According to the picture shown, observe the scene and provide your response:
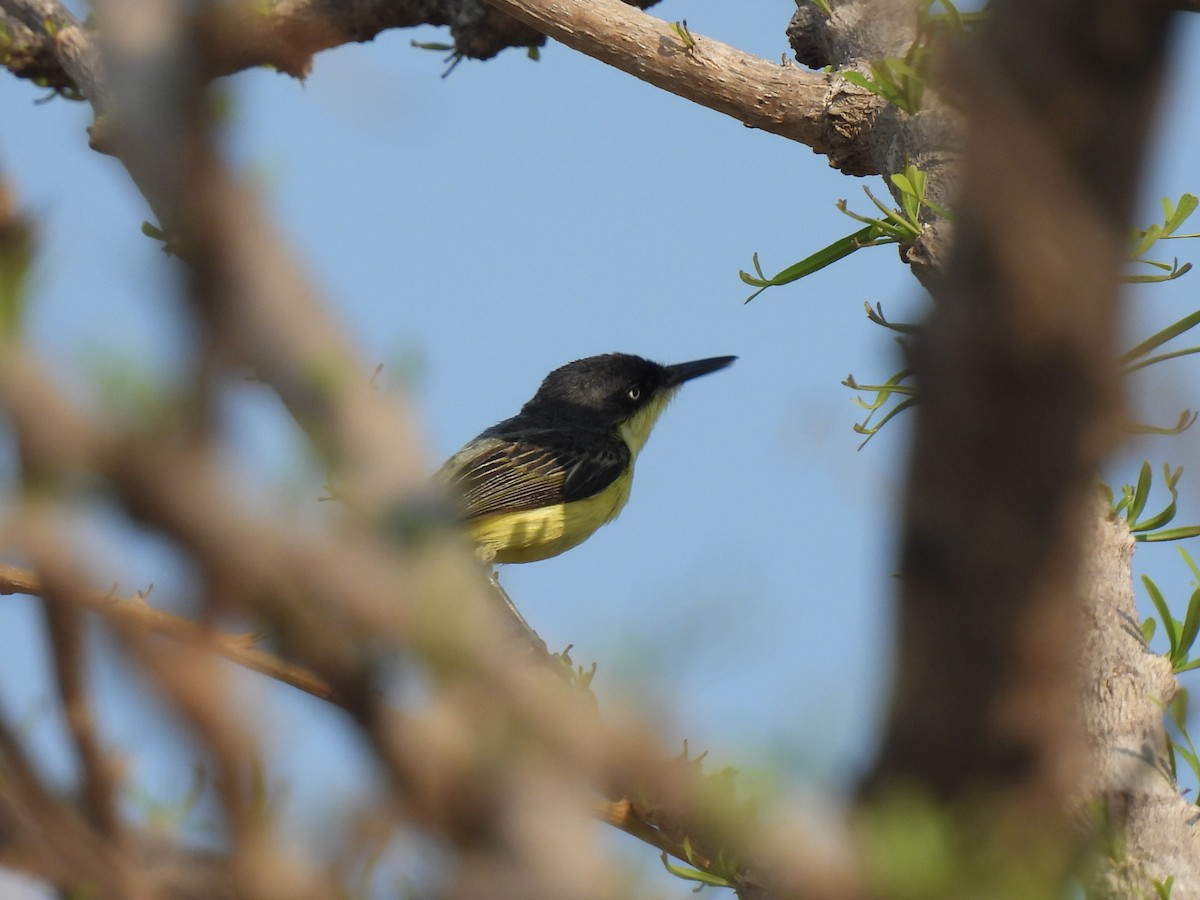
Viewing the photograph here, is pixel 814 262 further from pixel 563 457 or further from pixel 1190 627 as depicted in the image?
pixel 563 457

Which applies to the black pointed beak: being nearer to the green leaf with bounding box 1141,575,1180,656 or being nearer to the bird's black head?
the bird's black head

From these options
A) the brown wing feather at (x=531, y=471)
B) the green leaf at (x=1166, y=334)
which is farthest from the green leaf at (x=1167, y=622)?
the brown wing feather at (x=531, y=471)

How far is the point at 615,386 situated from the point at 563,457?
3.58 feet

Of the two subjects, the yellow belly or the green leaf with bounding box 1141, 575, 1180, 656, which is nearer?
the green leaf with bounding box 1141, 575, 1180, 656

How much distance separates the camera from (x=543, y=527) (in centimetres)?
752

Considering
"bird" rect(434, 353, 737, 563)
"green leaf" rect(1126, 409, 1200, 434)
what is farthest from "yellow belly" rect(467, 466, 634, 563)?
"green leaf" rect(1126, 409, 1200, 434)

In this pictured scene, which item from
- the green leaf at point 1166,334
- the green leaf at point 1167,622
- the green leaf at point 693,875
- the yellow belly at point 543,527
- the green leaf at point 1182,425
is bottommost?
the yellow belly at point 543,527

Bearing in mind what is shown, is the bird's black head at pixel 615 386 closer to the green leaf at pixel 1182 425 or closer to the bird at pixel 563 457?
the bird at pixel 563 457

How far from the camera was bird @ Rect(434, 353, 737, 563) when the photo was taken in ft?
24.2

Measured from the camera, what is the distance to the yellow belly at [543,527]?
23.9 ft

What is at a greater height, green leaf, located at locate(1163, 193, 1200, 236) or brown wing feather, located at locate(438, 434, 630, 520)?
green leaf, located at locate(1163, 193, 1200, 236)

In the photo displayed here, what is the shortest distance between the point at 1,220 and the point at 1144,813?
229 cm

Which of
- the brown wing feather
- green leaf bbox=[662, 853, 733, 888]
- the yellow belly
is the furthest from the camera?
the brown wing feather

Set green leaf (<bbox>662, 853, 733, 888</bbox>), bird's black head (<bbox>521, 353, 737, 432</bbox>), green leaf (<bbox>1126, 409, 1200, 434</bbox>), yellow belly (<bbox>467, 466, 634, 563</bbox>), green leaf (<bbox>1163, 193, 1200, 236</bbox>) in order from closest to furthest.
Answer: green leaf (<bbox>1126, 409, 1200, 434</bbox>) → green leaf (<bbox>662, 853, 733, 888</bbox>) → green leaf (<bbox>1163, 193, 1200, 236</bbox>) → yellow belly (<bbox>467, 466, 634, 563</bbox>) → bird's black head (<bbox>521, 353, 737, 432</bbox>)
